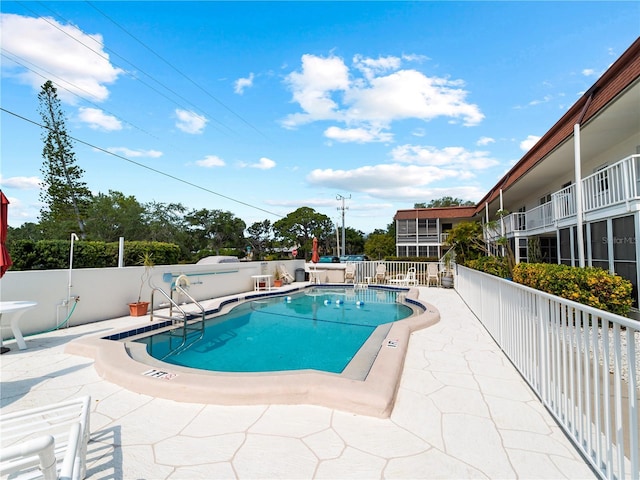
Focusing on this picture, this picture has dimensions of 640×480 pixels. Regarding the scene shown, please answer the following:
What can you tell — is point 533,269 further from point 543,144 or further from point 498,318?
point 543,144

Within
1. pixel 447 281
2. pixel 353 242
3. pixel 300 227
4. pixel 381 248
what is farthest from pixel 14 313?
pixel 353 242

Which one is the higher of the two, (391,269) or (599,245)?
(599,245)

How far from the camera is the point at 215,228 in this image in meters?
40.3

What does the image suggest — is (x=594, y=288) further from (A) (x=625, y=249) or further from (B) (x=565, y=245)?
(B) (x=565, y=245)

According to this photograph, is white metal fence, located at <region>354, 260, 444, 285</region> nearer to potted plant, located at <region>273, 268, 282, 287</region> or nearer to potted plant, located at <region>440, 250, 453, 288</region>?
potted plant, located at <region>440, 250, 453, 288</region>

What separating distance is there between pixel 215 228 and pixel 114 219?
13.6 meters

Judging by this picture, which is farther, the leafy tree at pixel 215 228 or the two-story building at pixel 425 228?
the leafy tree at pixel 215 228

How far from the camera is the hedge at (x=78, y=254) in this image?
10720mm

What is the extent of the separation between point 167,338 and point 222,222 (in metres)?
36.0

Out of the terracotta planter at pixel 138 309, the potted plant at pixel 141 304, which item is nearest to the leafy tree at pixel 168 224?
the potted plant at pixel 141 304

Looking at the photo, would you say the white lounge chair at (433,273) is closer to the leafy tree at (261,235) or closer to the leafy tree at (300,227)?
the leafy tree at (300,227)

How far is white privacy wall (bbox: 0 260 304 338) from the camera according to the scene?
18.3ft

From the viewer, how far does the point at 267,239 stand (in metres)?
46.1

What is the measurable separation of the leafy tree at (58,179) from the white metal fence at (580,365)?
2494cm
